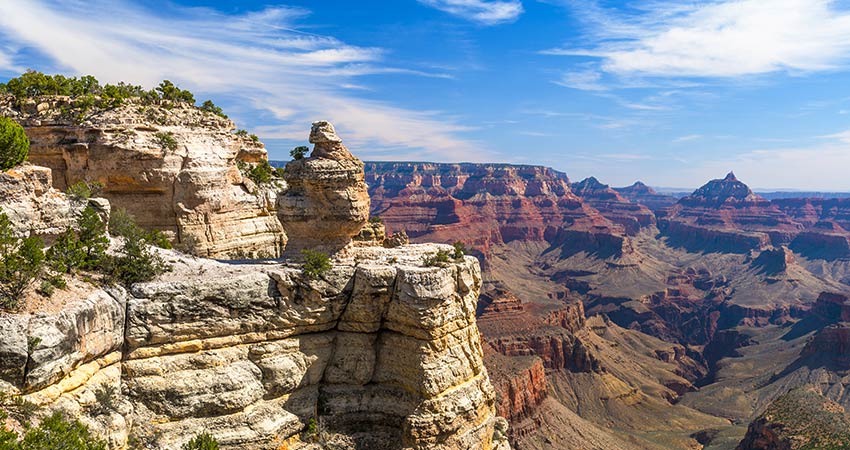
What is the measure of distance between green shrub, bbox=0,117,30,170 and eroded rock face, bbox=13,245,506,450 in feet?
19.3

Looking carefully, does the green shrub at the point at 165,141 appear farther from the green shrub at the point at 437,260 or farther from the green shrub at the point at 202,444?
the green shrub at the point at 202,444

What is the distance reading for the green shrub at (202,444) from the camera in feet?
57.0

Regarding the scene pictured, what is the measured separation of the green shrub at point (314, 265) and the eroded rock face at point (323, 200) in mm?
1771

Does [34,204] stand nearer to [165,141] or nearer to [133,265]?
[133,265]

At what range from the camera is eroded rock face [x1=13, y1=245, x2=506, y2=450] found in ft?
59.7

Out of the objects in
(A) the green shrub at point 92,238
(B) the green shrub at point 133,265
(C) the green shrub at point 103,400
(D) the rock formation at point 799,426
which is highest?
(A) the green shrub at point 92,238

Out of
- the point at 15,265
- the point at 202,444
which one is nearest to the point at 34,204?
the point at 15,265

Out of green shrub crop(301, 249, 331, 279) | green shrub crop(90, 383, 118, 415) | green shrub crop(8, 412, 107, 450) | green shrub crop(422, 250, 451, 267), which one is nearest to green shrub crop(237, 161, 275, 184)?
green shrub crop(301, 249, 331, 279)

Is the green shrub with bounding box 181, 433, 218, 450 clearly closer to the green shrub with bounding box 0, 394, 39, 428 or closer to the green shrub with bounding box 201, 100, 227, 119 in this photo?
the green shrub with bounding box 0, 394, 39, 428

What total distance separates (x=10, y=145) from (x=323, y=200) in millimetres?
11369

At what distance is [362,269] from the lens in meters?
21.9

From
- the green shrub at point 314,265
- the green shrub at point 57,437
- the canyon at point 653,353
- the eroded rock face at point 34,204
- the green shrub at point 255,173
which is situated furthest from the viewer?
the canyon at point 653,353

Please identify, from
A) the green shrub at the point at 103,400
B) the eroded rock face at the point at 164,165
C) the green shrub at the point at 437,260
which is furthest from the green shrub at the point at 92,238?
the green shrub at the point at 437,260

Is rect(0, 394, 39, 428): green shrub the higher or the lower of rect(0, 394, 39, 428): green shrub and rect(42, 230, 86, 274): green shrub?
the lower
